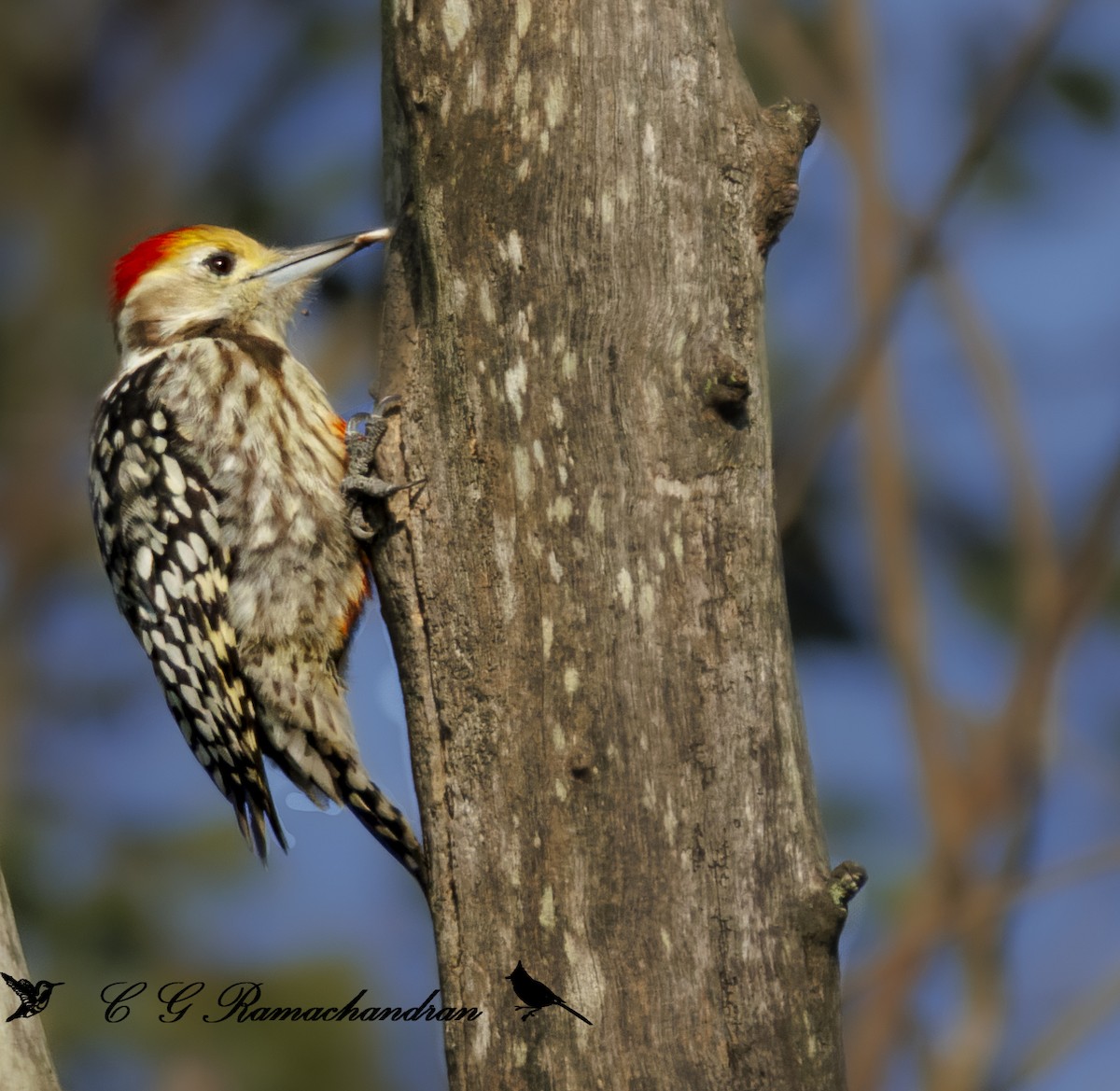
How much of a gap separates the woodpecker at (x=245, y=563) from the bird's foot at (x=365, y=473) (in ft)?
0.70

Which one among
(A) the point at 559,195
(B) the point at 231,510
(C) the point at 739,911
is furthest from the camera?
(B) the point at 231,510

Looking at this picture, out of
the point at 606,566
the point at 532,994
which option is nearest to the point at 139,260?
the point at 606,566

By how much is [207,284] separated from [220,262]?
0.08 metres

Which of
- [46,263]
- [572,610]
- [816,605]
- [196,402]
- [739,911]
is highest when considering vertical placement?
[46,263]

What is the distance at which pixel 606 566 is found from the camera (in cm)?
251

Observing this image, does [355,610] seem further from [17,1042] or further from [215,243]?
[17,1042]

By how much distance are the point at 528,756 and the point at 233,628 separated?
149 centimetres

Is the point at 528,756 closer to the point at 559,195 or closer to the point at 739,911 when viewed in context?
the point at 739,911

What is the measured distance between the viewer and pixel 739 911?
2.39 m

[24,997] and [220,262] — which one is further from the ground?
[220,262]

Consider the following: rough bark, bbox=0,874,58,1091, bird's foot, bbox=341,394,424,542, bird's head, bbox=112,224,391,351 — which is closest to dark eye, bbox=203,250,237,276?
bird's head, bbox=112,224,391,351

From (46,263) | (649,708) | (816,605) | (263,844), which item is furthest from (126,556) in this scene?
(46,263)

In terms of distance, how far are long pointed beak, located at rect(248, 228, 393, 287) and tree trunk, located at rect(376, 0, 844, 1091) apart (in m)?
1.38

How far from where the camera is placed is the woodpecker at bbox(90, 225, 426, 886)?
3719mm
